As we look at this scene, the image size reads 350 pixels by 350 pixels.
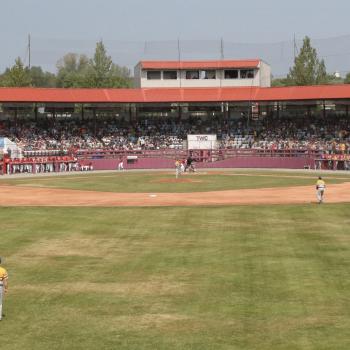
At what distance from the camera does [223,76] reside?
95.5 meters

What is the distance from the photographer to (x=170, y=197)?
4369 cm

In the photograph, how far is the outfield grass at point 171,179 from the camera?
5159 centimetres

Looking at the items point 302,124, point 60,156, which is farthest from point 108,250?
point 302,124

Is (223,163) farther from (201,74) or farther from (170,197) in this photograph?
(170,197)

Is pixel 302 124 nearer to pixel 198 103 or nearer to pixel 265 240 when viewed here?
pixel 198 103

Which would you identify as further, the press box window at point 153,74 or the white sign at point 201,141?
the press box window at point 153,74

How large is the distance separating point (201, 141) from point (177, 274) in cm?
5984

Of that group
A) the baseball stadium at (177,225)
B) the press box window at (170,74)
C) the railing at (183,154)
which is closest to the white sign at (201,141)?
the baseball stadium at (177,225)

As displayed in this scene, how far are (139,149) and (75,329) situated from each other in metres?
65.6

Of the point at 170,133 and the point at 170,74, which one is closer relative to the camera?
the point at 170,133

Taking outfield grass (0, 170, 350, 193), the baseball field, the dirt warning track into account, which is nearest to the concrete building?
outfield grass (0, 170, 350, 193)

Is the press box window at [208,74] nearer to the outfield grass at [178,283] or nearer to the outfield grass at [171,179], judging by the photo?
the outfield grass at [171,179]

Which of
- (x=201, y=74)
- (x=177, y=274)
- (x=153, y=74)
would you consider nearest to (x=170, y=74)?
(x=153, y=74)

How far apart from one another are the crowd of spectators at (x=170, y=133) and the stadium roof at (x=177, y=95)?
3848 millimetres
